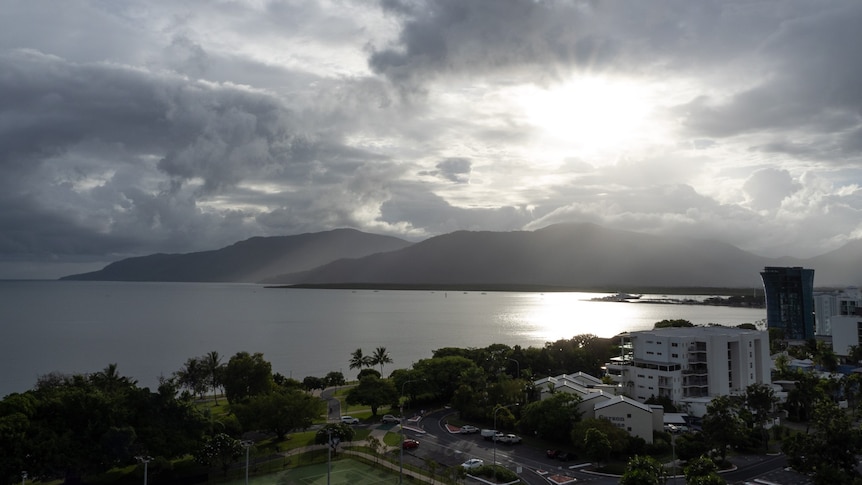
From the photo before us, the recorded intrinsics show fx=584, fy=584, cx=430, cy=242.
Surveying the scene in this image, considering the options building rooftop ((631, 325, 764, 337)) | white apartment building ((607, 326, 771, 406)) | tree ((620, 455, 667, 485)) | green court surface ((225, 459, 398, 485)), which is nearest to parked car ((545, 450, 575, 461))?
tree ((620, 455, 667, 485))

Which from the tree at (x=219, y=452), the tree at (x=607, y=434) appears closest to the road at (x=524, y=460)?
the tree at (x=607, y=434)

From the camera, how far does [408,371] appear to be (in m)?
66.7

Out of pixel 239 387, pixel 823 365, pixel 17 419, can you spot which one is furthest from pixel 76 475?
pixel 823 365

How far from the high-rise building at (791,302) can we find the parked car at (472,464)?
4513 inches

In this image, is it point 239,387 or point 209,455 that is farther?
point 239,387

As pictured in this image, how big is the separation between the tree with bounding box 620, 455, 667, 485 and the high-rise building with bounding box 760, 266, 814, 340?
115546mm

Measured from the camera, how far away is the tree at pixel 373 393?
190 feet

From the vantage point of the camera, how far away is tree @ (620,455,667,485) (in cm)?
3127

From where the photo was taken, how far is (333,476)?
40.1 meters

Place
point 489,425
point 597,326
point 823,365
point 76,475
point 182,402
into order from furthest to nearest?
point 597,326 < point 823,365 < point 489,425 < point 182,402 < point 76,475

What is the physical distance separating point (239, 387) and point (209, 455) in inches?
879

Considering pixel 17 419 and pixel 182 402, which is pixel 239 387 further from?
pixel 17 419

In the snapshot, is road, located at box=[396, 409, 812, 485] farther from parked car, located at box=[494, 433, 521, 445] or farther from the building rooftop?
the building rooftop

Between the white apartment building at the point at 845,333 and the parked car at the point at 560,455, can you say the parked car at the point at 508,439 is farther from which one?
the white apartment building at the point at 845,333
